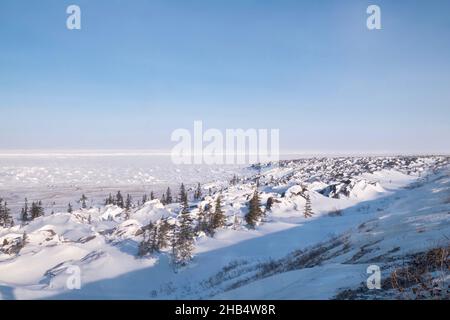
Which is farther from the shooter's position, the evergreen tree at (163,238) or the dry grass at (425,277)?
the evergreen tree at (163,238)

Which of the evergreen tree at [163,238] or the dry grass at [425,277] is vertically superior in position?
the dry grass at [425,277]

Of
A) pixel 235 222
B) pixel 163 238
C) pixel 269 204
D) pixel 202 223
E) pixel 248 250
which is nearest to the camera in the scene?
pixel 248 250

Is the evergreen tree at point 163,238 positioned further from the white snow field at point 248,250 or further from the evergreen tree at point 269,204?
the evergreen tree at point 269,204

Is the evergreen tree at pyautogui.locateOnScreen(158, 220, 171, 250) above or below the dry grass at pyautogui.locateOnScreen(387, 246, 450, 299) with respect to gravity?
below

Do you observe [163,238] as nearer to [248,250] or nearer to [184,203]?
[248,250]

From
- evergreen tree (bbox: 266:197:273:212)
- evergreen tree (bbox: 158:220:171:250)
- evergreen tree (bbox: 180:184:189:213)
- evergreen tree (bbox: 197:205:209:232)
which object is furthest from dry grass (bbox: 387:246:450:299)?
evergreen tree (bbox: 266:197:273:212)

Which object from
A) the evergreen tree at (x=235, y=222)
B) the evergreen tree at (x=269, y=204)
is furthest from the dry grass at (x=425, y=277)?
the evergreen tree at (x=269, y=204)

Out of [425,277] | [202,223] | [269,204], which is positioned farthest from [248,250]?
[269,204]

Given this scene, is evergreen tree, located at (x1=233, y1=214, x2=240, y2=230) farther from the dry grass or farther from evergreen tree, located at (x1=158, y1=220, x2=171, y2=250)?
the dry grass

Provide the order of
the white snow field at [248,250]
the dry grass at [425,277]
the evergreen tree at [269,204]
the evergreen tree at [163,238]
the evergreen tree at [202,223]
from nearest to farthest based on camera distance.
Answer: the dry grass at [425,277] → the white snow field at [248,250] → the evergreen tree at [163,238] → the evergreen tree at [202,223] → the evergreen tree at [269,204]

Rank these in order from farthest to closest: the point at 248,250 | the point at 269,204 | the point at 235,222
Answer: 1. the point at 269,204
2. the point at 235,222
3. the point at 248,250
